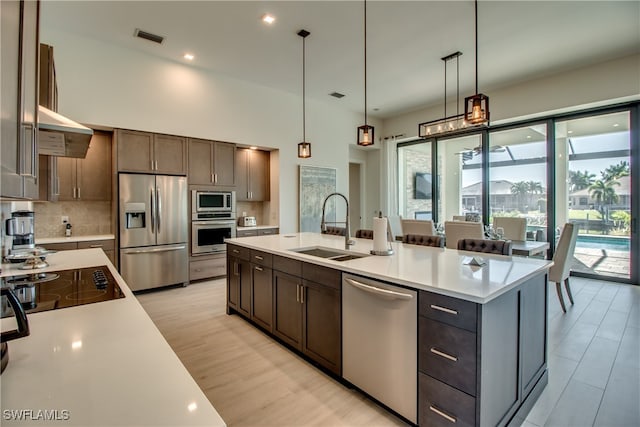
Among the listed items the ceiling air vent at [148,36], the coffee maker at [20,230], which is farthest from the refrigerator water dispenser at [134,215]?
the ceiling air vent at [148,36]

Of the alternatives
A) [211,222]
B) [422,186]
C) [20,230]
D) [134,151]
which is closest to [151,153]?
[134,151]

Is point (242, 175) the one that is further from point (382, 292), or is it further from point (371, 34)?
point (382, 292)

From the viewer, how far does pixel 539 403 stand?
201 cm

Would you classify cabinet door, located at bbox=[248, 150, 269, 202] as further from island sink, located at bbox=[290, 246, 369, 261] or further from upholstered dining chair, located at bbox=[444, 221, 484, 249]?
upholstered dining chair, located at bbox=[444, 221, 484, 249]

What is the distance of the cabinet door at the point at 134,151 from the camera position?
4.22 metres

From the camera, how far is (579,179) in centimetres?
520

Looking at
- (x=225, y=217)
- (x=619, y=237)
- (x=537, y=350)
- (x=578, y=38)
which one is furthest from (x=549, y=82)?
(x=225, y=217)

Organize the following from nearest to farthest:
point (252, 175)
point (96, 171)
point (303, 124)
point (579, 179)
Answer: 1. point (96, 171)
2. point (579, 179)
3. point (252, 175)
4. point (303, 124)

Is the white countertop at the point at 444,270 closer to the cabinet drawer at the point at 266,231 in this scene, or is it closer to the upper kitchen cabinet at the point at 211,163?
the upper kitchen cabinet at the point at 211,163

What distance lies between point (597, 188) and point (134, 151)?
734cm

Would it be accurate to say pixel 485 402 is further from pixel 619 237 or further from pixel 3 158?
pixel 619 237

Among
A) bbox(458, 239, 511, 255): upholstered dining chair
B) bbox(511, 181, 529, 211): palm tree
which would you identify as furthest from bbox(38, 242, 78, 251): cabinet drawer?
bbox(511, 181, 529, 211): palm tree

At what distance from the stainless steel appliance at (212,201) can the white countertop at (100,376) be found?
12.2 ft

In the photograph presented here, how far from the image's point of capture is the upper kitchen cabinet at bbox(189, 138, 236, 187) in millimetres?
4879
